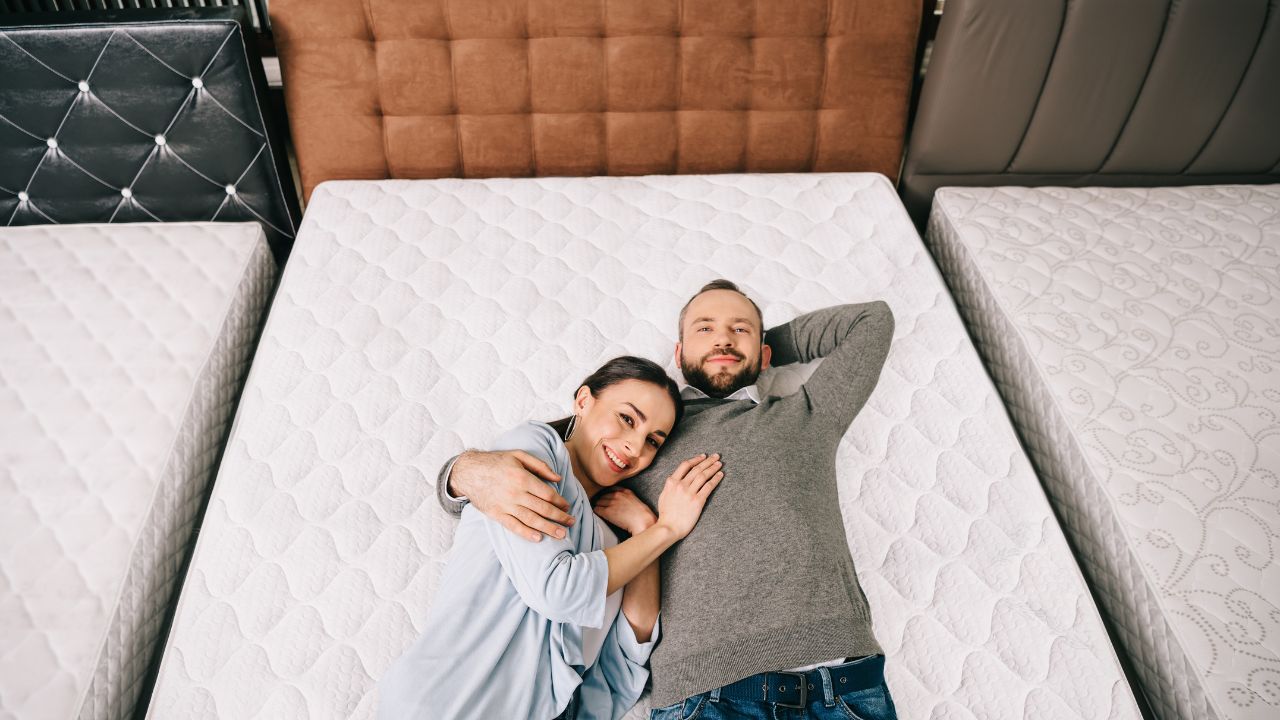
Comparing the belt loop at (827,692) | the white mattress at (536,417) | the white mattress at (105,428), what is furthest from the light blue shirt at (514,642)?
the white mattress at (105,428)

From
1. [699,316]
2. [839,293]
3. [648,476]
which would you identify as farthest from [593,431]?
[839,293]

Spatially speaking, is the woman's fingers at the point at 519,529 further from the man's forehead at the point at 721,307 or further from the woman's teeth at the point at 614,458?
the man's forehead at the point at 721,307

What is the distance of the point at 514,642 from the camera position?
96cm

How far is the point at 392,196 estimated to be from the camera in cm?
169

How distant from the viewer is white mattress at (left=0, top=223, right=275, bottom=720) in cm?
102

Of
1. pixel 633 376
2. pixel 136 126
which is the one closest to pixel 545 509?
pixel 633 376

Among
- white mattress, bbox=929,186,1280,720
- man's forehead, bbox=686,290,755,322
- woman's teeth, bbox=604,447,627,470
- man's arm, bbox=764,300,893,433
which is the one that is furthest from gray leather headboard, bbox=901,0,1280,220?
woman's teeth, bbox=604,447,627,470

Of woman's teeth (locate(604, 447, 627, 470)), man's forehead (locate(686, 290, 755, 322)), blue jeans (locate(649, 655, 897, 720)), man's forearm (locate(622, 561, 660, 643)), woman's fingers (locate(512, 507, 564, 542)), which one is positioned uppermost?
man's forehead (locate(686, 290, 755, 322))

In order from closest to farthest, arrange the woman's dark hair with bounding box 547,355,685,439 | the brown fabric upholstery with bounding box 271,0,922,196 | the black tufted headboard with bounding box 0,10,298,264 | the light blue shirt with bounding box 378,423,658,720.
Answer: the light blue shirt with bounding box 378,423,658,720
the woman's dark hair with bounding box 547,355,685,439
the black tufted headboard with bounding box 0,10,298,264
the brown fabric upholstery with bounding box 271,0,922,196

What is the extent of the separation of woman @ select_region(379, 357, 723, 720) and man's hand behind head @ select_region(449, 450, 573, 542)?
24 mm

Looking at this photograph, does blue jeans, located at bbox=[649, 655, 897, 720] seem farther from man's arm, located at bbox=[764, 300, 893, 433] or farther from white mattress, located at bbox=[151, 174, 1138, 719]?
man's arm, located at bbox=[764, 300, 893, 433]

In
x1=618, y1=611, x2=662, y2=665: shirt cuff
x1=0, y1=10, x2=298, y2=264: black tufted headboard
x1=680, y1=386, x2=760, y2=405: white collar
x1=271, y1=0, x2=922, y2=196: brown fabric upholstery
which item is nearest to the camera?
x1=618, y1=611, x2=662, y2=665: shirt cuff

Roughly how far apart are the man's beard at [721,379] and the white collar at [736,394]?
20mm

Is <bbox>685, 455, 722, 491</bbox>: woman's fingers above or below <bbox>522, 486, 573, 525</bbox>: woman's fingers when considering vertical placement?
below
